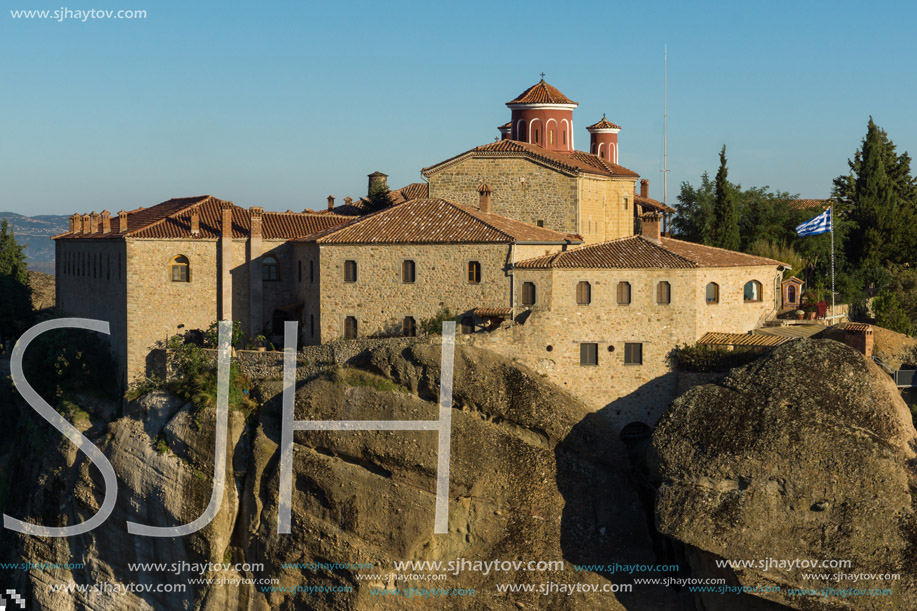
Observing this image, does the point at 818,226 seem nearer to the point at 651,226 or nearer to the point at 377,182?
the point at 651,226

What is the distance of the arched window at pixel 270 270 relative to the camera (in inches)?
1772

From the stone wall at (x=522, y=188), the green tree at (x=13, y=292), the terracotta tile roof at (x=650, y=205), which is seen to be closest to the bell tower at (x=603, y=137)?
the terracotta tile roof at (x=650, y=205)

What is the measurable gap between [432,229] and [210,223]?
34.6 feet

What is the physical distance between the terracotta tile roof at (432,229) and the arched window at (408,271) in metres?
0.78

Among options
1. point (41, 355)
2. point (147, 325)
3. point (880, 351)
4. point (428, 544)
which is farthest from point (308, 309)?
point (880, 351)

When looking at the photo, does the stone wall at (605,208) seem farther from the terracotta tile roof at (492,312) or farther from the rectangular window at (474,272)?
the terracotta tile roof at (492,312)

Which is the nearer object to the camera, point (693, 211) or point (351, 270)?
point (351, 270)

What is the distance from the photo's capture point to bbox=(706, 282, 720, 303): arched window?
1551 inches

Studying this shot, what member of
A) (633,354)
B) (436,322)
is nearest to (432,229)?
(436,322)

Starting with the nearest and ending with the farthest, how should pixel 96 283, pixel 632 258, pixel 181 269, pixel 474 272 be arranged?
pixel 632 258
pixel 474 272
pixel 181 269
pixel 96 283

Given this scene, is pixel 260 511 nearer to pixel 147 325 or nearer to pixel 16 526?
pixel 147 325

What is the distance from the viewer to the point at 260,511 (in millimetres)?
38656

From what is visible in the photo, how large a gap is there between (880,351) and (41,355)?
1431 inches

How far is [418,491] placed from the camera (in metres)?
37.0
